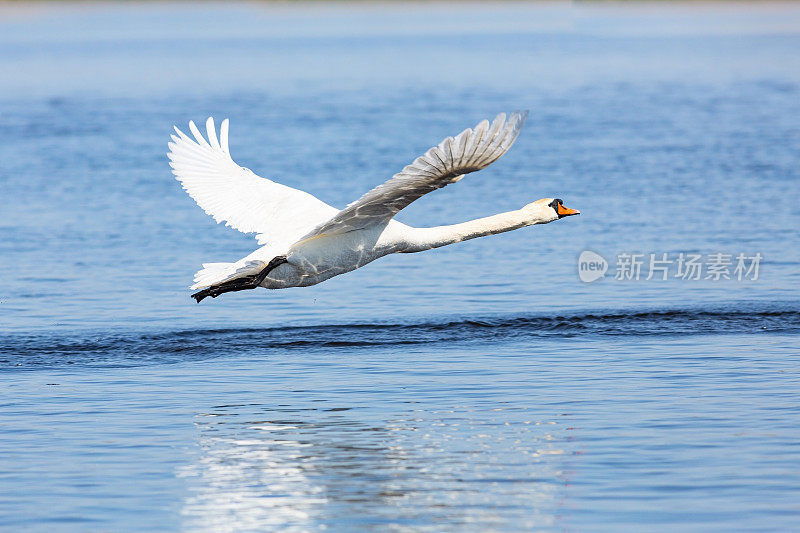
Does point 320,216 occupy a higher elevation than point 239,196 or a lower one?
lower

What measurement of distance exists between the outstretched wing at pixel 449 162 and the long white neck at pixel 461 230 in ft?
3.37

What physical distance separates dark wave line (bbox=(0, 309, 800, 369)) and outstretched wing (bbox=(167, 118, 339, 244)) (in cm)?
217

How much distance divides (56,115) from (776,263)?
28076 mm

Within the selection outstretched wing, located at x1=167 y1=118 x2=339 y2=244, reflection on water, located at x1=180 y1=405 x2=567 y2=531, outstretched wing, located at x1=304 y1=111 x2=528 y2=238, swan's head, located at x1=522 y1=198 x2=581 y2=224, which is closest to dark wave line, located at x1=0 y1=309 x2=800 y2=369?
outstretched wing, located at x1=167 y1=118 x2=339 y2=244

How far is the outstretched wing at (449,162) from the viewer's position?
973cm

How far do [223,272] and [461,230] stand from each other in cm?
229

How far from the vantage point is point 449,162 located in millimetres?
10148

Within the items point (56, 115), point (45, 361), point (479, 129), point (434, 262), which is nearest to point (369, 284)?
point (434, 262)

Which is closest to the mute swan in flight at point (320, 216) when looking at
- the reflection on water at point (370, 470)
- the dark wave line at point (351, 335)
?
the reflection on water at point (370, 470)

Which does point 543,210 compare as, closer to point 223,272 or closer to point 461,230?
point 461,230

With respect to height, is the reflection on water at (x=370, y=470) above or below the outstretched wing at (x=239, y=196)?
below

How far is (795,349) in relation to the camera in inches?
591

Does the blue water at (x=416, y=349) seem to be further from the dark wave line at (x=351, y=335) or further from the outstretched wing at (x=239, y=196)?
the outstretched wing at (x=239, y=196)

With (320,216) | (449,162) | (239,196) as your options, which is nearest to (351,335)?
(239,196)
